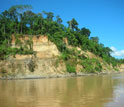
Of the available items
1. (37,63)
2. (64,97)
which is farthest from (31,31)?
(64,97)

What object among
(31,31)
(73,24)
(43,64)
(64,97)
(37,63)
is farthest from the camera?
(73,24)

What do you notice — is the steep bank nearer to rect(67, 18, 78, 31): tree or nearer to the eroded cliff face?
the eroded cliff face

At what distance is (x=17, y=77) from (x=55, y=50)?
47.9 ft

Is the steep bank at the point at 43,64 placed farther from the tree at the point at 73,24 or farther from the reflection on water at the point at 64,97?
the reflection on water at the point at 64,97

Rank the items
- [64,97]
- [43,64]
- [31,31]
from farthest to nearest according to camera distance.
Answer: [31,31] < [43,64] < [64,97]

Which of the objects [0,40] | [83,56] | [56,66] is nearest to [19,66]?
[56,66]

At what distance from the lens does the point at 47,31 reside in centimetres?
4922

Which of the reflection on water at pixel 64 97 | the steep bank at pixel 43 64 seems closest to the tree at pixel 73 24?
the steep bank at pixel 43 64

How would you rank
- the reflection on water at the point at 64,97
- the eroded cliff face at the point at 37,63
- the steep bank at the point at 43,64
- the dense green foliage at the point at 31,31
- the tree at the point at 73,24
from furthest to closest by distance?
the tree at the point at 73,24, the dense green foliage at the point at 31,31, the steep bank at the point at 43,64, the eroded cliff face at the point at 37,63, the reflection on water at the point at 64,97

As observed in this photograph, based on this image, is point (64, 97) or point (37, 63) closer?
point (64, 97)

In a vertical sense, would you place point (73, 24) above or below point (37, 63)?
above

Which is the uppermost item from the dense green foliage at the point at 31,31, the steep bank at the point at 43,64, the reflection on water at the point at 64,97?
the dense green foliage at the point at 31,31

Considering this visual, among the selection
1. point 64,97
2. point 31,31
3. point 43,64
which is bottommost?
point 64,97

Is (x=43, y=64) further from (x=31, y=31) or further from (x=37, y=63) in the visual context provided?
(x=31, y=31)
